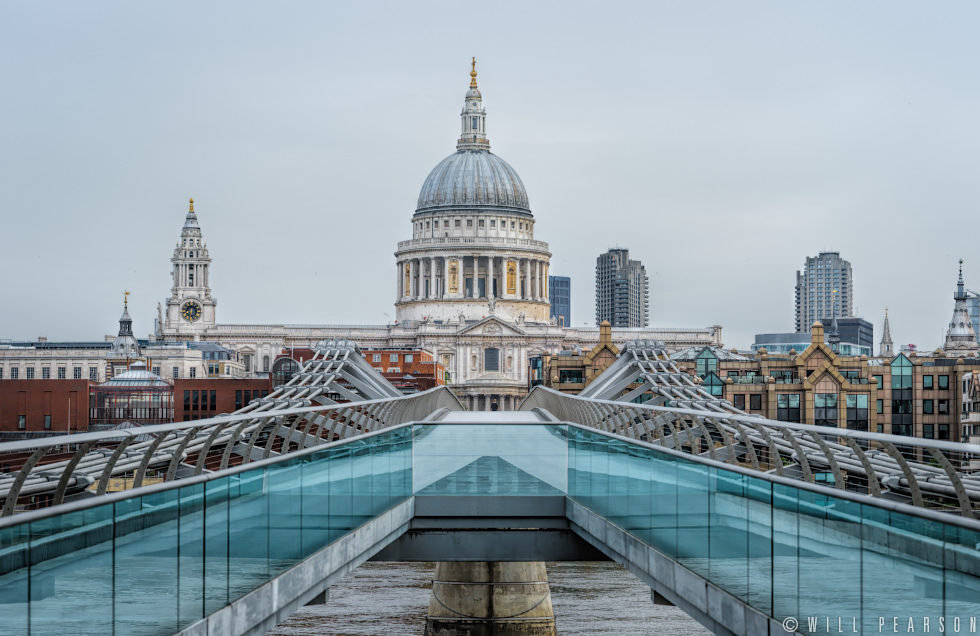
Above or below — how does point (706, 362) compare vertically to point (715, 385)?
above

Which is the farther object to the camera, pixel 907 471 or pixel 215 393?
pixel 215 393

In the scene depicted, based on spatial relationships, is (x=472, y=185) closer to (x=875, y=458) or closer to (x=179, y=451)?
(x=875, y=458)

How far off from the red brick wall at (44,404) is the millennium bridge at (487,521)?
6490 centimetres

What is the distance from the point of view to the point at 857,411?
255ft

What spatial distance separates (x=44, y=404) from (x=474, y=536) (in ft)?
228

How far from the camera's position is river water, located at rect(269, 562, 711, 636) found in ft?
151

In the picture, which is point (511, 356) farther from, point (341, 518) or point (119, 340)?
point (341, 518)

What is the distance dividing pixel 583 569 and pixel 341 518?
47.8 m

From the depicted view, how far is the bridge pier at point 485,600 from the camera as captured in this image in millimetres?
34188

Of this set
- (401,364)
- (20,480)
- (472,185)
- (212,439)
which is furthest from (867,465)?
(472,185)

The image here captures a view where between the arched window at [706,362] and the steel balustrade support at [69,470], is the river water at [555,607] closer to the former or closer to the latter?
the arched window at [706,362]

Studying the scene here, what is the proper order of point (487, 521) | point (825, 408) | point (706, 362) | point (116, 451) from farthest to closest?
point (706, 362), point (825, 408), point (487, 521), point (116, 451)

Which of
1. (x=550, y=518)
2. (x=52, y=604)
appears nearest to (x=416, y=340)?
(x=550, y=518)

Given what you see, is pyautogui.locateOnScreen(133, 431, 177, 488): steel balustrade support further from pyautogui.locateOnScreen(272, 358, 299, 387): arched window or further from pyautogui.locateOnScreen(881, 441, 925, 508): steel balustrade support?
pyautogui.locateOnScreen(272, 358, 299, 387): arched window
